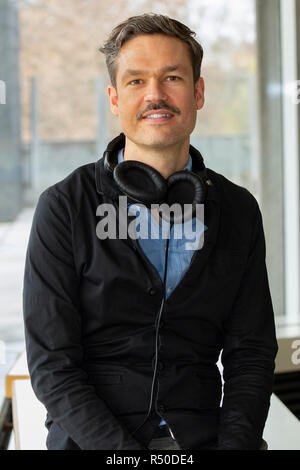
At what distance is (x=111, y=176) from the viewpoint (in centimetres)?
130

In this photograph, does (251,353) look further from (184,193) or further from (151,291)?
(184,193)

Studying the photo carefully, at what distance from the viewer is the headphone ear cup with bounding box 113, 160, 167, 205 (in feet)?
3.94

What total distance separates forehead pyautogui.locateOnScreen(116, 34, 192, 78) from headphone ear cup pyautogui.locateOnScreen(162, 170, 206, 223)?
25 centimetres

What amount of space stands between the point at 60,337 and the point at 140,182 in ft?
1.23

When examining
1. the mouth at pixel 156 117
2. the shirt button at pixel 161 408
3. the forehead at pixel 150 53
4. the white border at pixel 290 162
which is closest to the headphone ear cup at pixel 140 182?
the mouth at pixel 156 117

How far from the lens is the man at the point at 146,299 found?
120 cm

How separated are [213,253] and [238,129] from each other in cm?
117

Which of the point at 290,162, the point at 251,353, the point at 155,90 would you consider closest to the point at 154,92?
the point at 155,90

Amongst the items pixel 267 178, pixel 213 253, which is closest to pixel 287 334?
pixel 267 178

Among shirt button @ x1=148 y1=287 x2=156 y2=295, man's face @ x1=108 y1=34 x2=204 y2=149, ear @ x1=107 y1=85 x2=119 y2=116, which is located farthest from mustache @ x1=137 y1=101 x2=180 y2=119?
shirt button @ x1=148 y1=287 x2=156 y2=295

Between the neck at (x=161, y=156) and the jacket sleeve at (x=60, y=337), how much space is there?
0.68 ft

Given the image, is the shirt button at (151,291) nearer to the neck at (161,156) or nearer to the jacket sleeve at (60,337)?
the jacket sleeve at (60,337)

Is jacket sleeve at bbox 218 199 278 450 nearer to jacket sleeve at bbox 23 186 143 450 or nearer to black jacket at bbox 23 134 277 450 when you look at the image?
black jacket at bbox 23 134 277 450
